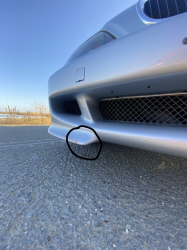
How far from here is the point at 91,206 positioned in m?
0.54

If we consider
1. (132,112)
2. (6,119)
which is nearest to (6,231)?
(132,112)

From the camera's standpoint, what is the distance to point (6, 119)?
619 centimetres

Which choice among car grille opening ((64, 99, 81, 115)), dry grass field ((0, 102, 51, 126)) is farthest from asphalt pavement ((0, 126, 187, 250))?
dry grass field ((0, 102, 51, 126))

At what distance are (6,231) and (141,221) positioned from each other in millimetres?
477

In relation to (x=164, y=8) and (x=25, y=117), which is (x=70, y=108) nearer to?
(x=164, y=8)

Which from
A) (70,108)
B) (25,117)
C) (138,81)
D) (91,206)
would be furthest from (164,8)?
(25,117)

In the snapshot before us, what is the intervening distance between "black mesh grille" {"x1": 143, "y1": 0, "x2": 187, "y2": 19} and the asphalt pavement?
3.03 feet

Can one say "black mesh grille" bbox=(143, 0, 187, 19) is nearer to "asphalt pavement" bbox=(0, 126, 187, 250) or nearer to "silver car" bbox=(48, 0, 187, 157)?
"silver car" bbox=(48, 0, 187, 157)

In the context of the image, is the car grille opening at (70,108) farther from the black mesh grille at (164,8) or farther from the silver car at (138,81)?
the black mesh grille at (164,8)

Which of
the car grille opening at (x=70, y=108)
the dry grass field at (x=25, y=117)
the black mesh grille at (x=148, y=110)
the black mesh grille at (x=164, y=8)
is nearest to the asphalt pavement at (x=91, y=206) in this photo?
the black mesh grille at (x=148, y=110)

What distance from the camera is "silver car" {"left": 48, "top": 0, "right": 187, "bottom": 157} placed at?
0.49m

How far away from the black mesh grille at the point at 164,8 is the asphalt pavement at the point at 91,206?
92 cm

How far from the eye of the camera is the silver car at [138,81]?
0.49 meters

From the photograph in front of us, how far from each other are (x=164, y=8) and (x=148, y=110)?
551mm
